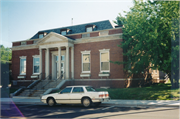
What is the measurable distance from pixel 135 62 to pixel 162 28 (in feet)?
19.7

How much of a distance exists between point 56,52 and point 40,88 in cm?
586

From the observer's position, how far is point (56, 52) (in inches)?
1073

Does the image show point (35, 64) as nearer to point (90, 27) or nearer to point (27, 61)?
point (27, 61)

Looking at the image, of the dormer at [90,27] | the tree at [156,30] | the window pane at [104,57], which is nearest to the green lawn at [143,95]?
the tree at [156,30]

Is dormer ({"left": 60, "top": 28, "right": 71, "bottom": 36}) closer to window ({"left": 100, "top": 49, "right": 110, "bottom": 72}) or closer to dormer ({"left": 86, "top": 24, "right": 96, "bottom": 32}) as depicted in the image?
dormer ({"left": 86, "top": 24, "right": 96, "bottom": 32})

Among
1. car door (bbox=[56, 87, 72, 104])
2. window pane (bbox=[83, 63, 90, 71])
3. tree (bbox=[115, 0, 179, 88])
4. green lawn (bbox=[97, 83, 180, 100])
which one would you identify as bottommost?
A: green lawn (bbox=[97, 83, 180, 100])

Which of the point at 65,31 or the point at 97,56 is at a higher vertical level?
the point at 65,31

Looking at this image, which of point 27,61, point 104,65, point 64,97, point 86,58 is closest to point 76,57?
point 86,58

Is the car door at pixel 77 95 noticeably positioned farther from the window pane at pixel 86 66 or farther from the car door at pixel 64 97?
the window pane at pixel 86 66

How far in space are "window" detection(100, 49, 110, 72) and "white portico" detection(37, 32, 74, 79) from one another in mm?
4039

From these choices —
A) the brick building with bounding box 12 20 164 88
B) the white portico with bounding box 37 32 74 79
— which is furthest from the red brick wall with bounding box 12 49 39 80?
the white portico with bounding box 37 32 74 79

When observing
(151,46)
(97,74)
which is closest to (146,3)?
(151,46)

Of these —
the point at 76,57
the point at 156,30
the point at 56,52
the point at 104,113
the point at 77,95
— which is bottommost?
the point at 104,113

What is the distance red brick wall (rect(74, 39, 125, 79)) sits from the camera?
75.1ft
